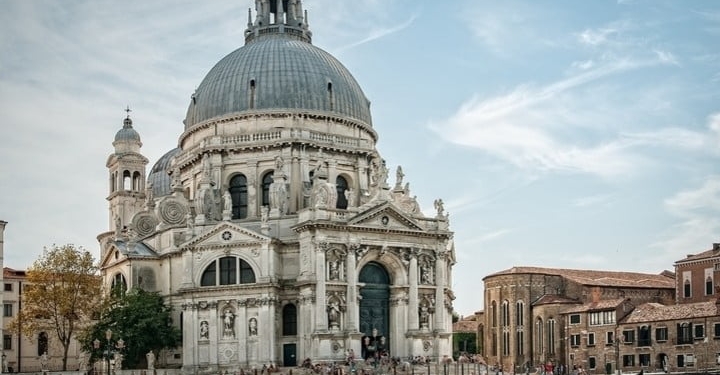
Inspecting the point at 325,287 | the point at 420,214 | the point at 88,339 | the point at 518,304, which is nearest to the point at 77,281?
the point at 88,339

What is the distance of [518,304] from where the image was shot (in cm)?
10131

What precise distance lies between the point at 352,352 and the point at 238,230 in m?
10.4

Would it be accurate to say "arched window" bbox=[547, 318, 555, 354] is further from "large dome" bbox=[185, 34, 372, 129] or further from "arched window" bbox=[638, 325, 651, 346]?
"large dome" bbox=[185, 34, 372, 129]

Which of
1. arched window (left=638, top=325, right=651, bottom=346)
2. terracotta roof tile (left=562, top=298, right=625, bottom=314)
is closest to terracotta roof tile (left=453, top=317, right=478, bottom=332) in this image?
terracotta roof tile (left=562, top=298, right=625, bottom=314)

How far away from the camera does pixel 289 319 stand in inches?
2908

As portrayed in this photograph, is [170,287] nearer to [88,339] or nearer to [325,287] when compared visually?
[88,339]

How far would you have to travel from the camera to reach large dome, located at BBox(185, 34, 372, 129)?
80.5 metres

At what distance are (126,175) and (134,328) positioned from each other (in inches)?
1515

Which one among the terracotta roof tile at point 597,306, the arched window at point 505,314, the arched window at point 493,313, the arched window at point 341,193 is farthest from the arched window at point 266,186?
the arched window at point 493,313

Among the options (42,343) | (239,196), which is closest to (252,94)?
(239,196)

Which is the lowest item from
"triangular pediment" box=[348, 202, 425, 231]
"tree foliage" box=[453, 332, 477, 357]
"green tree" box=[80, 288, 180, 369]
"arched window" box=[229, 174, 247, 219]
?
"tree foliage" box=[453, 332, 477, 357]

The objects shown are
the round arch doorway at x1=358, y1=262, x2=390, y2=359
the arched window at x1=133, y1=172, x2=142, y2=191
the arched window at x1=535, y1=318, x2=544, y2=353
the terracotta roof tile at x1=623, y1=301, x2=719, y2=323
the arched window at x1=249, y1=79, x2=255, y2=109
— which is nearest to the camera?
the round arch doorway at x1=358, y1=262, x2=390, y2=359

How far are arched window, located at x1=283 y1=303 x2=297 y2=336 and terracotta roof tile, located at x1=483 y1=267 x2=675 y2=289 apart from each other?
3244cm

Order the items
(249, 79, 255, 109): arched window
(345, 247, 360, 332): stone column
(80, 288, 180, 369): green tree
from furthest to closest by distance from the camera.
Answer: (249, 79, 255, 109): arched window, (80, 288, 180, 369): green tree, (345, 247, 360, 332): stone column
